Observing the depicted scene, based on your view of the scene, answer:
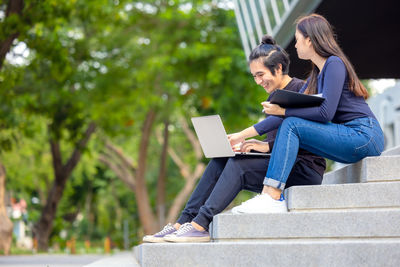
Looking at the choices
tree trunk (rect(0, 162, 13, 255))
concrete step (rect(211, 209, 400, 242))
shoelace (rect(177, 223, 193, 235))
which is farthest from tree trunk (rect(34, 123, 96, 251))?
concrete step (rect(211, 209, 400, 242))

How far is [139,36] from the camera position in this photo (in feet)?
60.2

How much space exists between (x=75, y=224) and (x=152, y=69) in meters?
30.0

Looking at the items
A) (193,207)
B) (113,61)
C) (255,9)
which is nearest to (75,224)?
(113,61)

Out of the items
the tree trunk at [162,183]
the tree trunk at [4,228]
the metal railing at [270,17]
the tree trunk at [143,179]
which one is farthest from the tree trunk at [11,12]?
the tree trunk at [162,183]

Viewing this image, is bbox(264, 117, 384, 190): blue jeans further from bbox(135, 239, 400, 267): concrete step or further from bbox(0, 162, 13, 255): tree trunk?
bbox(0, 162, 13, 255): tree trunk

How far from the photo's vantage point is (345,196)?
14.1 ft

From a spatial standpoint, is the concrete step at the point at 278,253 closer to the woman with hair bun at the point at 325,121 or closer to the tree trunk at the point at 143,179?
the woman with hair bun at the point at 325,121

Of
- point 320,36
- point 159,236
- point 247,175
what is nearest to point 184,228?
point 159,236

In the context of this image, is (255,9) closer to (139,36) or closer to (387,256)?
(139,36)

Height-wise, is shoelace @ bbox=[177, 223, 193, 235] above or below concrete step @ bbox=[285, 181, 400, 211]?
below

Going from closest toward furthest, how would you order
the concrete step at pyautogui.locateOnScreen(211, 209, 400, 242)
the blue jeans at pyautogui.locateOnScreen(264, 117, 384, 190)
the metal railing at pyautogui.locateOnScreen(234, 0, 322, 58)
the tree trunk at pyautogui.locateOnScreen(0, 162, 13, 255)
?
the concrete step at pyautogui.locateOnScreen(211, 209, 400, 242) < the blue jeans at pyautogui.locateOnScreen(264, 117, 384, 190) < the metal railing at pyautogui.locateOnScreen(234, 0, 322, 58) < the tree trunk at pyautogui.locateOnScreen(0, 162, 13, 255)

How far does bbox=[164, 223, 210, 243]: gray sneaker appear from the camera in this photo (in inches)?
168

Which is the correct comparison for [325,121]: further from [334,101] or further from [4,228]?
[4,228]

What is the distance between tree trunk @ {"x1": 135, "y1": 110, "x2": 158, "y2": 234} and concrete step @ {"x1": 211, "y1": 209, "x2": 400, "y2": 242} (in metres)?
16.3
